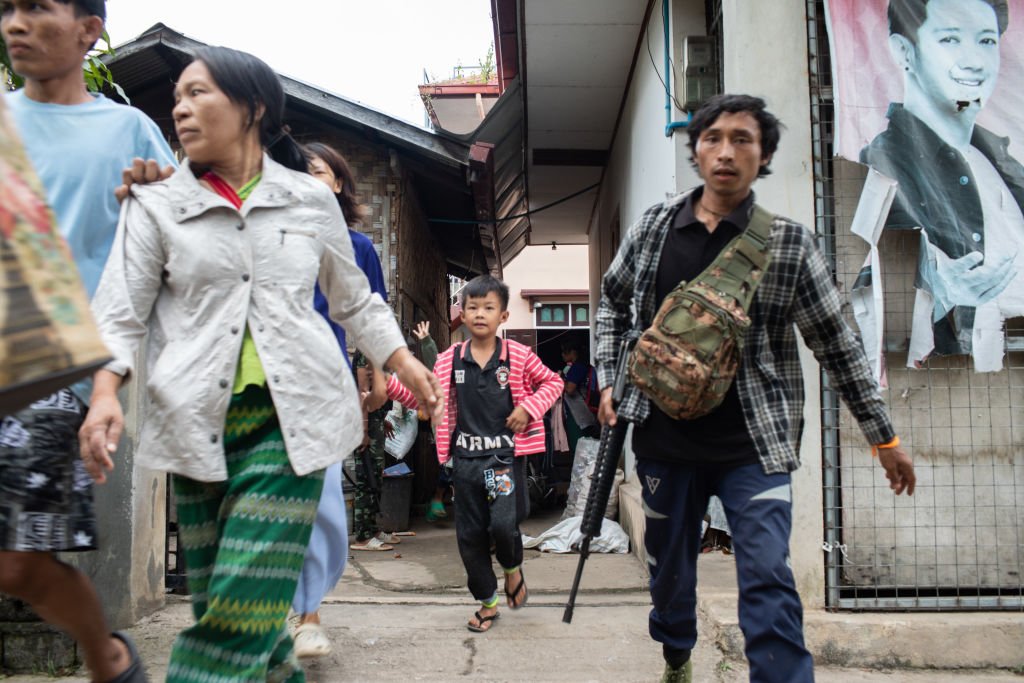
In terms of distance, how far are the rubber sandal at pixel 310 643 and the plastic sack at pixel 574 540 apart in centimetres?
325

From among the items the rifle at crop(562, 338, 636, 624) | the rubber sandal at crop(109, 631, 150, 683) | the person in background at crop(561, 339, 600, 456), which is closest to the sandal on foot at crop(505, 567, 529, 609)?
the rifle at crop(562, 338, 636, 624)

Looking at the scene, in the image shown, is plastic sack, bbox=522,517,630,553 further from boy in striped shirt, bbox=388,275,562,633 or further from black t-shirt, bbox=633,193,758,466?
black t-shirt, bbox=633,193,758,466

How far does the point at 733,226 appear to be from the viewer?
9.04ft

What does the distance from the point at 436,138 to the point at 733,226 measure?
5.47m

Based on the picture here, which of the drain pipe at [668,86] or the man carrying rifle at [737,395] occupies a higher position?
the drain pipe at [668,86]

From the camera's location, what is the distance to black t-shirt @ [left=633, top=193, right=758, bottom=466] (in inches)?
105

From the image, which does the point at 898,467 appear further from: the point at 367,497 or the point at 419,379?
the point at 367,497

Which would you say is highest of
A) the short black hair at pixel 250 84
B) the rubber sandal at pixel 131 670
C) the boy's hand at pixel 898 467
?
the short black hair at pixel 250 84

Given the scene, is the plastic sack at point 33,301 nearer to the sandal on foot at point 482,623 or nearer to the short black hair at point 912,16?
the sandal on foot at point 482,623

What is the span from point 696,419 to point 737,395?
15cm

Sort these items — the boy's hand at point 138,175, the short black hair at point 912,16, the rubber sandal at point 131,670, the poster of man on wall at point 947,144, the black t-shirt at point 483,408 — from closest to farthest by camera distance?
the boy's hand at point 138,175 → the rubber sandal at point 131,670 → the poster of man on wall at point 947,144 → the short black hair at point 912,16 → the black t-shirt at point 483,408

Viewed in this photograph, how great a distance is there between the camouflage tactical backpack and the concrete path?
5.12ft

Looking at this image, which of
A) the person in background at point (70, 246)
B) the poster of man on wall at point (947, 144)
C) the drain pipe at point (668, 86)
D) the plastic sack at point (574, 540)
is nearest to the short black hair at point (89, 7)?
the person in background at point (70, 246)

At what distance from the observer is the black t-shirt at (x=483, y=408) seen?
183 inches
